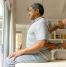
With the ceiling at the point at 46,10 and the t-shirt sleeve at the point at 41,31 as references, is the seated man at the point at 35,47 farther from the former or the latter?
the ceiling at the point at 46,10

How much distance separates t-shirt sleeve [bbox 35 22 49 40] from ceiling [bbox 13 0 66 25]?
2703 mm

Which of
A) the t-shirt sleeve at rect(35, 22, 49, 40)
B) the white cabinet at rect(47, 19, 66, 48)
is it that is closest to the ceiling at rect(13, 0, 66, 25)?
the white cabinet at rect(47, 19, 66, 48)

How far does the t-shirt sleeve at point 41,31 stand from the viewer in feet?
3.33

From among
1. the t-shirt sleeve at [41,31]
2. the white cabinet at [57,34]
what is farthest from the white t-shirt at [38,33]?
the white cabinet at [57,34]

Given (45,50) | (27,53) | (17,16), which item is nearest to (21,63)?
(27,53)

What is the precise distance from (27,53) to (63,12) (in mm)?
3245

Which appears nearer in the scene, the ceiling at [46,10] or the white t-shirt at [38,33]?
the white t-shirt at [38,33]

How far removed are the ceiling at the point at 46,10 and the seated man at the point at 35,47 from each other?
2.59 m

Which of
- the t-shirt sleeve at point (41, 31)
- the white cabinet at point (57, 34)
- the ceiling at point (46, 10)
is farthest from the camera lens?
the white cabinet at point (57, 34)

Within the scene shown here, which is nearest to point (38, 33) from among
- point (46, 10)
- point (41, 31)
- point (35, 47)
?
point (41, 31)

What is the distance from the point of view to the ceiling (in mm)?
3588

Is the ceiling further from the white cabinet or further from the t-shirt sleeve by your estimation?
the t-shirt sleeve

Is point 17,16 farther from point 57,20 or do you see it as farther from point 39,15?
point 39,15

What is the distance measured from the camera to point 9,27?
2.69 metres
